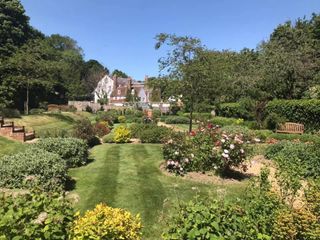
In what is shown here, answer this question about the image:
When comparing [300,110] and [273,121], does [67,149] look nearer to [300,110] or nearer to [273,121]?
[273,121]

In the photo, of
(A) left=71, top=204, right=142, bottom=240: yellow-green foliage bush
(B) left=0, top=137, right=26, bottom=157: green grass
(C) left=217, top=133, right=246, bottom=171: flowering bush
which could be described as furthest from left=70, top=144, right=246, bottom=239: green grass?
(B) left=0, top=137, right=26, bottom=157: green grass

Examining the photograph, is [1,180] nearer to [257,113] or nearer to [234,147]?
[234,147]

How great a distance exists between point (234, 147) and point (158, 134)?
9.10 m

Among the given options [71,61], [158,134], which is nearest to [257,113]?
[158,134]

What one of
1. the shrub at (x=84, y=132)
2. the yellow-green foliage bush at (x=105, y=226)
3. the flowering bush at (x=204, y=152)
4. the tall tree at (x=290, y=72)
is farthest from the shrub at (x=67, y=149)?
the tall tree at (x=290, y=72)

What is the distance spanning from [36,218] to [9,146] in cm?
1196

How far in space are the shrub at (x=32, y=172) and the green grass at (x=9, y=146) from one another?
4.76 metres

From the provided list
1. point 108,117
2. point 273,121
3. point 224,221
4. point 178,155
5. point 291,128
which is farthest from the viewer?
point 108,117

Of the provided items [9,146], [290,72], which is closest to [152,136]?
[9,146]

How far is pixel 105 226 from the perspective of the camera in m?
5.29

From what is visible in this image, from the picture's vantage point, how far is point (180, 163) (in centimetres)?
1257

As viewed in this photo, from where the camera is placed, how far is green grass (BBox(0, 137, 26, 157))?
15.4 m

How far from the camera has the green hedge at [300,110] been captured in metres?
28.0

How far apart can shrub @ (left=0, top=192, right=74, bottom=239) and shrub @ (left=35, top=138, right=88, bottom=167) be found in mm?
7789
